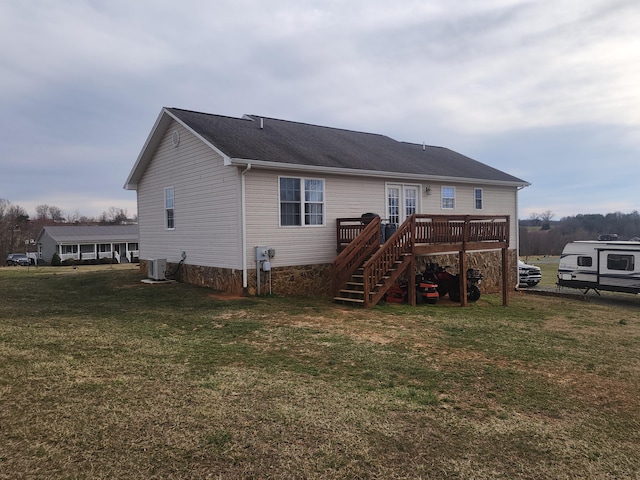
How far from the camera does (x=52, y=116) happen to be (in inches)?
772

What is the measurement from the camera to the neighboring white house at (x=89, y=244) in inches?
2039

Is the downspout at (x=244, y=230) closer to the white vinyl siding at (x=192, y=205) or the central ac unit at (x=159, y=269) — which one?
the white vinyl siding at (x=192, y=205)

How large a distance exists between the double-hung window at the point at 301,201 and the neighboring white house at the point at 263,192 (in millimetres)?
30

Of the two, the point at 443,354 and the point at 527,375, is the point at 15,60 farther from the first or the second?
the point at 527,375

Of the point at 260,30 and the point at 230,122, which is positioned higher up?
the point at 260,30

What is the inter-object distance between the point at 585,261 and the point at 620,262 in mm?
1339

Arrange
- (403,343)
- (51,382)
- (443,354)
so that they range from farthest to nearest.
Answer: (403,343) → (443,354) → (51,382)

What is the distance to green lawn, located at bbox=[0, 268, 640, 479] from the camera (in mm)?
3449

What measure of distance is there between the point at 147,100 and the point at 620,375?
18.5 meters

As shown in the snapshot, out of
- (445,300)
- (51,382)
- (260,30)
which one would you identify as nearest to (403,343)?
(51,382)

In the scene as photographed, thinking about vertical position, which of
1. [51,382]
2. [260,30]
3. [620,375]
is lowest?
[620,375]

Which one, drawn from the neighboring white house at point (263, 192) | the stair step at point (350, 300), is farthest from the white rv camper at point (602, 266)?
the stair step at point (350, 300)

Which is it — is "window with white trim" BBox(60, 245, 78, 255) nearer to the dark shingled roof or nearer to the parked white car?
the dark shingled roof

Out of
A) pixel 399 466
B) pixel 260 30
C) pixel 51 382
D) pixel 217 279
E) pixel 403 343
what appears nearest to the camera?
pixel 399 466
